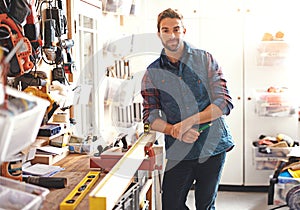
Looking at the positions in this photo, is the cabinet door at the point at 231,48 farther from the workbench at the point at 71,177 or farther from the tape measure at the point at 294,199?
the workbench at the point at 71,177

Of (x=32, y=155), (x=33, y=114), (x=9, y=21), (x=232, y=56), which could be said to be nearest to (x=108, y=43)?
(x=232, y=56)

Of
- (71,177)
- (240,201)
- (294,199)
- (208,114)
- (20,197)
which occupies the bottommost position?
(240,201)

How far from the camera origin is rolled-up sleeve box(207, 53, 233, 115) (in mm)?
2320

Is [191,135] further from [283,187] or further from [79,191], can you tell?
[283,187]

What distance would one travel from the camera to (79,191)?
1683mm

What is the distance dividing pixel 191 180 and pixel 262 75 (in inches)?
74.9

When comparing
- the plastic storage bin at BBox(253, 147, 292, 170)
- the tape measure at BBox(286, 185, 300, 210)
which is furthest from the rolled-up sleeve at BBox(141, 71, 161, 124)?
the plastic storage bin at BBox(253, 147, 292, 170)

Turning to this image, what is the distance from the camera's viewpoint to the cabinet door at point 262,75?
399 cm

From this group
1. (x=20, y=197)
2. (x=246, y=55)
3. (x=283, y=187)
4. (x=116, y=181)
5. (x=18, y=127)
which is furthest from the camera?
(x=246, y=55)

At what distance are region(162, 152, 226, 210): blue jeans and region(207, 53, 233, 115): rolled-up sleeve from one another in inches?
11.3

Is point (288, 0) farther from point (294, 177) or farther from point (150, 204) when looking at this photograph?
point (150, 204)

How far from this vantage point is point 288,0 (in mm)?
3988

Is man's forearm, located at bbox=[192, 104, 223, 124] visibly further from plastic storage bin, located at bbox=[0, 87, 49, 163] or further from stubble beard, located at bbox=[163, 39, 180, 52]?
plastic storage bin, located at bbox=[0, 87, 49, 163]

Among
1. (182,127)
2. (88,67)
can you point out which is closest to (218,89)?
(182,127)
